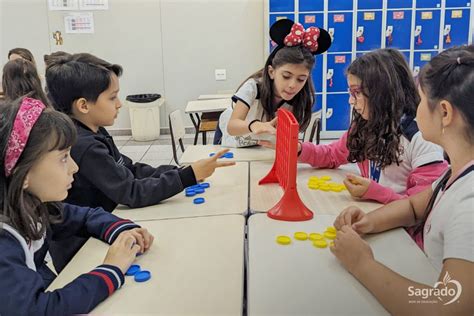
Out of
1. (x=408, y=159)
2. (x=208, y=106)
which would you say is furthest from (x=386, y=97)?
(x=208, y=106)

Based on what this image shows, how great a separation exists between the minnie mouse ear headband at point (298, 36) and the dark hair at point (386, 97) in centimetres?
54

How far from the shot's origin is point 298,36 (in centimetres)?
215

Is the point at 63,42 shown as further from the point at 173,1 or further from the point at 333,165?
the point at 333,165

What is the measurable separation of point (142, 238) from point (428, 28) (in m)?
4.77

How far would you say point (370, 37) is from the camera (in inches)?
199

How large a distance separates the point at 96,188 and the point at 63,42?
4347mm

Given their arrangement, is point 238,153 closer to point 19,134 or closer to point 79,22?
point 19,134

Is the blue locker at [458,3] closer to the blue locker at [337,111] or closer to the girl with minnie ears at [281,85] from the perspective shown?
the blue locker at [337,111]

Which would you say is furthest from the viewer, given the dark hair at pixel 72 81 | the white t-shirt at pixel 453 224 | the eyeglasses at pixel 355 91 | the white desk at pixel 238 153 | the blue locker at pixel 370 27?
the blue locker at pixel 370 27

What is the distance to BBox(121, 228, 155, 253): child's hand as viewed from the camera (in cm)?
115

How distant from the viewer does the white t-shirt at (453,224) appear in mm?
→ 816

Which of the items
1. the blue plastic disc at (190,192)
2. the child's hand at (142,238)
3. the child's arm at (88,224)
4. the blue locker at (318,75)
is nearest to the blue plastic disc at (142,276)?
the child's hand at (142,238)

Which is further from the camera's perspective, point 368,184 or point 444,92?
point 368,184

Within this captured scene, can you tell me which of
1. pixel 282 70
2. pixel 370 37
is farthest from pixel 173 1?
pixel 282 70
